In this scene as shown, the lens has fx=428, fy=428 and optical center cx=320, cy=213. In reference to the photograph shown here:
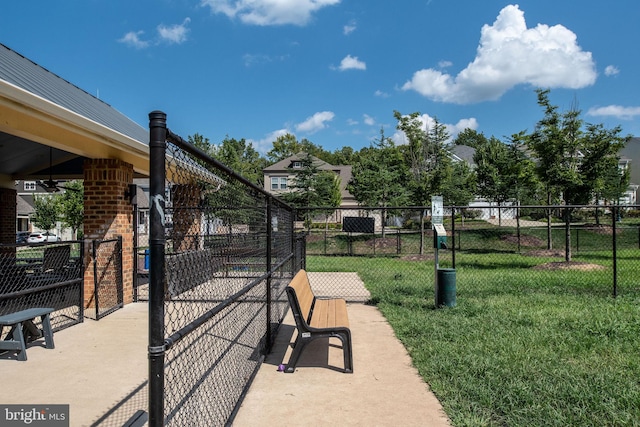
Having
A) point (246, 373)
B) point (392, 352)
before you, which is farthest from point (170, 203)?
point (392, 352)

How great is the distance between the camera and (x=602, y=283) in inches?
380

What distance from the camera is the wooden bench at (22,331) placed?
15.1 feet

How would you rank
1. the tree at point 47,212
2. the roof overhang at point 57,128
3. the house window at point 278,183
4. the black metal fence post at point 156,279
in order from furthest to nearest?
the house window at point 278,183, the tree at point 47,212, the roof overhang at point 57,128, the black metal fence post at point 156,279

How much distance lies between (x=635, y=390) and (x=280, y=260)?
3.98 metres

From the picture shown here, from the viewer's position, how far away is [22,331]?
470 centimetres

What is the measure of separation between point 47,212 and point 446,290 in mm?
37966

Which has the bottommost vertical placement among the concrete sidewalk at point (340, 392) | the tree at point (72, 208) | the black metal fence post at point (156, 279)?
the concrete sidewalk at point (340, 392)

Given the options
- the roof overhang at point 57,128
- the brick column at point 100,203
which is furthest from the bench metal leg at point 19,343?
the brick column at point 100,203

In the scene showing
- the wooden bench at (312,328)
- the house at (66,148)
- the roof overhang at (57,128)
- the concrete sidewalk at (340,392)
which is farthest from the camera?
the house at (66,148)

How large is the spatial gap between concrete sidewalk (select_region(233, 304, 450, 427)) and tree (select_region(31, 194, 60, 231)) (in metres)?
37.2

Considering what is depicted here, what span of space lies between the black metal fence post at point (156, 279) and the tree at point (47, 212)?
1545 inches

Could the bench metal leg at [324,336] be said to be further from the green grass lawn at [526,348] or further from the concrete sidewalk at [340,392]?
the green grass lawn at [526,348]

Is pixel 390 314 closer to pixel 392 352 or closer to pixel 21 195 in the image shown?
pixel 392 352

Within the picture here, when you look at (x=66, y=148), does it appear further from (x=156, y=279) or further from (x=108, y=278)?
(x=156, y=279)
